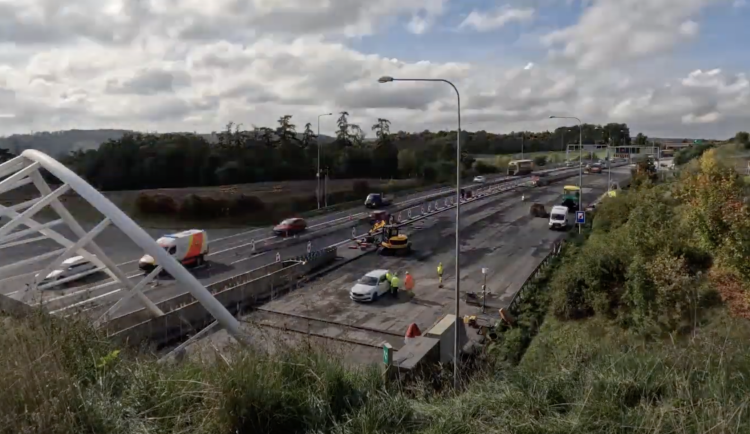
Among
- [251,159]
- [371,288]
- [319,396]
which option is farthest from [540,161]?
[319,396]

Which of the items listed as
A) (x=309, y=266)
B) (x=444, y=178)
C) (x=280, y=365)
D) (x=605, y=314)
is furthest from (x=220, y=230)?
(x=444, y=178)

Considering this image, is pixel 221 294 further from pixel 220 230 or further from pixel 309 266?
pixel 220 230

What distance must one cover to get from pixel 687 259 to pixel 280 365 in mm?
18372

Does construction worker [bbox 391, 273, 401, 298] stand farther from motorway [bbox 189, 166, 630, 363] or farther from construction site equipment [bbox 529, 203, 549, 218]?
construction site equipment [bbox 529, 203, 549, 218]

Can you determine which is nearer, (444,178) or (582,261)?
(582,261)

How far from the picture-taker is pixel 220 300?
2003 centimetres

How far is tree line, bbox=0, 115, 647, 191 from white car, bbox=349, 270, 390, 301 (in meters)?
29.1

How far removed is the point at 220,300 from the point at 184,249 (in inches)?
316

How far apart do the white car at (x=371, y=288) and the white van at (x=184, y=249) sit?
9.56 meters

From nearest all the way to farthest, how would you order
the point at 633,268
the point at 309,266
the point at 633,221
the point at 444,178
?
the point at 633,268, the point at 633,221, the point at 309,266, the point at 444,178

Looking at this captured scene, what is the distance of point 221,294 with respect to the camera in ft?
66.5

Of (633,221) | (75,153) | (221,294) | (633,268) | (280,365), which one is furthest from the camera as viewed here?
(75,153)

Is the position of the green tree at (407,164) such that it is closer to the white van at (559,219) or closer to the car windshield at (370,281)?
the white van at (559,219)

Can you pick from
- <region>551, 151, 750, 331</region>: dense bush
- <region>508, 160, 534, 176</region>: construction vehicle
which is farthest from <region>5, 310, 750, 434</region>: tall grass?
<region>508, 160, 534, 176</region>: construction vehicle
